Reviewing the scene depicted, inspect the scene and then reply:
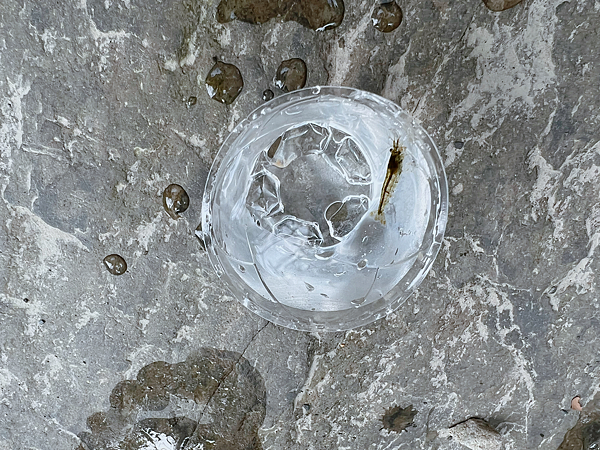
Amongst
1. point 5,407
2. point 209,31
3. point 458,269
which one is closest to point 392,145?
point 458,269

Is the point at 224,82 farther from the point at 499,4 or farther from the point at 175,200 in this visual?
the point at 499,4

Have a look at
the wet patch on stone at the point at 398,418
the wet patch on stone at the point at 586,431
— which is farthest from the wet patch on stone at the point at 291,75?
the wet patch on stone at the point at 586,431

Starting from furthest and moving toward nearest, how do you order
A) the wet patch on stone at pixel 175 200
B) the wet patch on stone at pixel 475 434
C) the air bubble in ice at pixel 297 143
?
the wet patch on stone at pixel 475 434, the wet patch on stone at pixel 175 200, the air bubble in ice at pixel 297 143

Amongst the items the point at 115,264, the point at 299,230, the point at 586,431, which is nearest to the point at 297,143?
the point at 299,230

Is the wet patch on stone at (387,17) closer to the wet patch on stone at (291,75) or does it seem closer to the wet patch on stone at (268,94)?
the wet patch on stone at (291,75)

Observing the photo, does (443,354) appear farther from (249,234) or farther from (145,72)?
(145,72)
